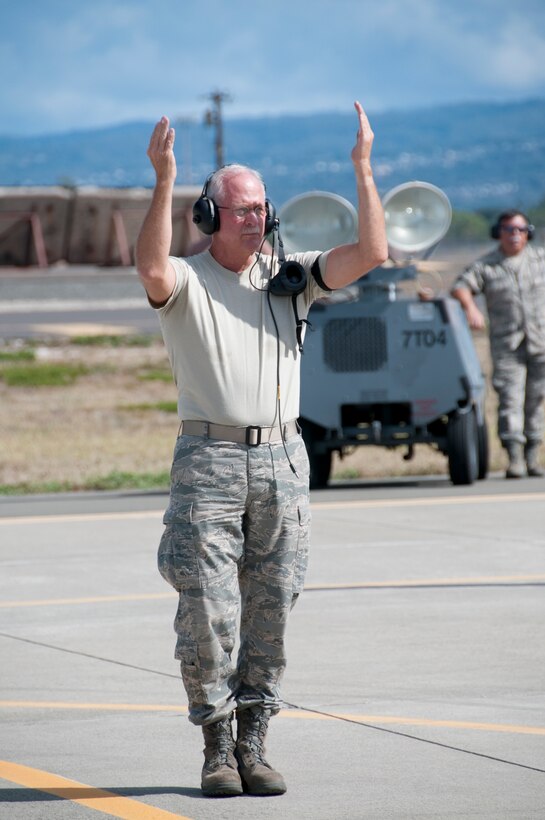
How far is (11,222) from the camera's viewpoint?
53.8 meters

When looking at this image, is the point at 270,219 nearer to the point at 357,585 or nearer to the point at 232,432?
the point at 232,432

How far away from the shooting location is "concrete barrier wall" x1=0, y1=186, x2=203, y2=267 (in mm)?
53625

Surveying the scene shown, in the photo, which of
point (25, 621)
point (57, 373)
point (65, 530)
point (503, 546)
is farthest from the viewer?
point (57, 373)

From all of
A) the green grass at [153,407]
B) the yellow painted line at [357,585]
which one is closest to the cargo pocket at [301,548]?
the yellow painted line at [357,585]

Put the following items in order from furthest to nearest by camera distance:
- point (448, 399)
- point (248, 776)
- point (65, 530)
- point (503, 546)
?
point (448, 399) → point (65, 530) → point (503, 546) → point (248, 776)

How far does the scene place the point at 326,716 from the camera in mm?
6160

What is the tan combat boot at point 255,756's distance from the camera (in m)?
5.11

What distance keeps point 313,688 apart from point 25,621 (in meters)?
2.23

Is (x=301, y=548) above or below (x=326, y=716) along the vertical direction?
above

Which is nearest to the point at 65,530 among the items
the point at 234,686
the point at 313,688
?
the point at 313,688

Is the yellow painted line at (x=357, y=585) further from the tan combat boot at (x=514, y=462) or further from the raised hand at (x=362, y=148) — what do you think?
the tan combat boot at (x=514, y=462)

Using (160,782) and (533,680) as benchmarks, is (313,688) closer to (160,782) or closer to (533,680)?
(533,680)

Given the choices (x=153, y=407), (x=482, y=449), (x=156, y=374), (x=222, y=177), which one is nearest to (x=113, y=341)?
(x=156, y=374)

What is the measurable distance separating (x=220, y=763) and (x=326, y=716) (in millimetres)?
1083
